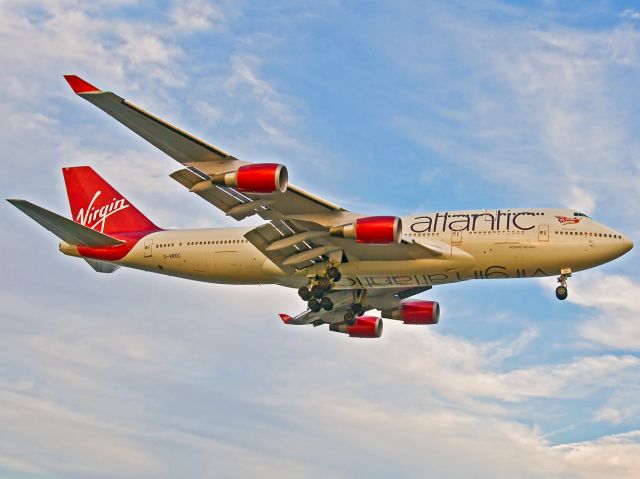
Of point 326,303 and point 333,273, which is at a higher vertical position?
point 333,273

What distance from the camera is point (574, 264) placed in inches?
1788

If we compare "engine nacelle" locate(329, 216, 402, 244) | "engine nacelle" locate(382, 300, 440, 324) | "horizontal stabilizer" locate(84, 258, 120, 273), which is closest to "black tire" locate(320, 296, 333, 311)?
"engine nacelle" locate(329, 216, 402, 244)

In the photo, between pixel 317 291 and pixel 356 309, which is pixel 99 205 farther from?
pixel 356 309

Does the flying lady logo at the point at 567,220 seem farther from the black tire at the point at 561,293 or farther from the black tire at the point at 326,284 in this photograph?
the black tire at the point at 326,284

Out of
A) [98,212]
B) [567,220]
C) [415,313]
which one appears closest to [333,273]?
[415,313]

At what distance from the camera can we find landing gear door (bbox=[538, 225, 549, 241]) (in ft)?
149

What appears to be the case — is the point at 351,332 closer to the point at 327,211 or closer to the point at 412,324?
the point at 412,324

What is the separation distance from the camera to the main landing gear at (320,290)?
47938mm

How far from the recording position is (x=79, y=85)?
130ft

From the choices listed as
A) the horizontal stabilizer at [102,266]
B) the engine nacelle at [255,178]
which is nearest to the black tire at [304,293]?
the engine nacelle at [255,178]

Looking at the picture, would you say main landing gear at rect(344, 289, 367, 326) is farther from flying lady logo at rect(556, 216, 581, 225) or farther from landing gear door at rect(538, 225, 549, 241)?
flying lady logo at rect(556, 216, 581, 225)

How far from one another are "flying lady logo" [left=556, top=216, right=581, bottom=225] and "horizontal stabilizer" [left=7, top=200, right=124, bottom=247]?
21.7 metres

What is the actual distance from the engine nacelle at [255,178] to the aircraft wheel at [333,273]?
7.12 metres

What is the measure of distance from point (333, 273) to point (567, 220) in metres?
10.8
